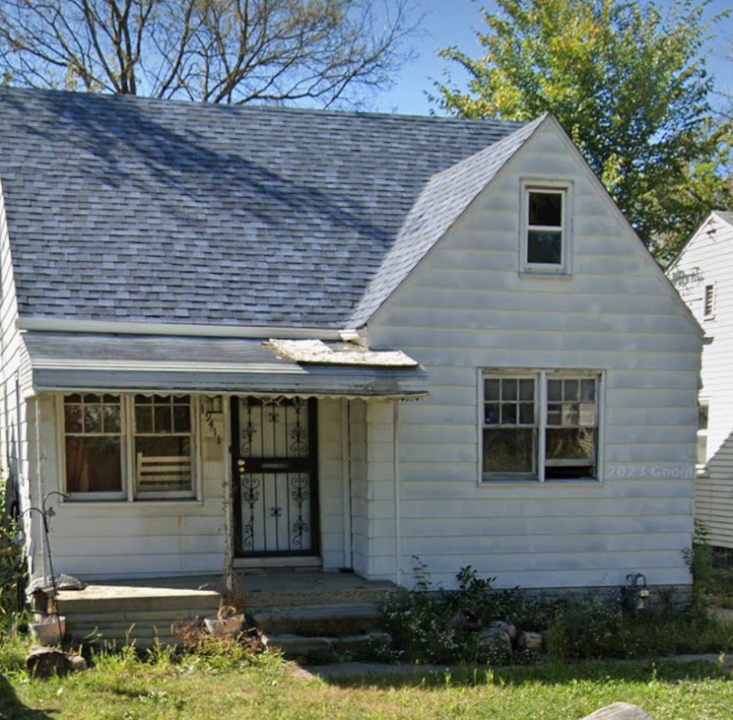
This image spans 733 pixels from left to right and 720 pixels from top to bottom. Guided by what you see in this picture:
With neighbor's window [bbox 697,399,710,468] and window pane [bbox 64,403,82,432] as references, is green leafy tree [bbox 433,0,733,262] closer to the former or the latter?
neighbor's window [bbox 697,399,710,468]

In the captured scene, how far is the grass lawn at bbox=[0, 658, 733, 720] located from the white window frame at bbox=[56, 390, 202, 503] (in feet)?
8.29

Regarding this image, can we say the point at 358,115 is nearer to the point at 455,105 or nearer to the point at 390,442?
the point at 390,442

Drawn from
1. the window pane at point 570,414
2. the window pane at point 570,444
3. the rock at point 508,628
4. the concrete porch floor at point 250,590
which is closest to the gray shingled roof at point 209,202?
the window pane at point 570,414

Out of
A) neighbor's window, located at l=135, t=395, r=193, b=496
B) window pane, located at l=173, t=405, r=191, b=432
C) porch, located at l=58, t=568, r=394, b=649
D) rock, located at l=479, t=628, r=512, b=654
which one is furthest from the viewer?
window pane, located at l=173, t=405, r=191, b=432

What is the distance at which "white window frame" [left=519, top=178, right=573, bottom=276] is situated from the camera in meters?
11.2

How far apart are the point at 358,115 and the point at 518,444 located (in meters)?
6.48

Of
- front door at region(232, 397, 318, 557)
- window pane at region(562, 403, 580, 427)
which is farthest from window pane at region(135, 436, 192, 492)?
window pane at region(562, 403, 580, 427)

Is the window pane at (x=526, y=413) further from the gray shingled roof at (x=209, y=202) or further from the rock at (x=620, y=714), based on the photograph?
the rock at (x=620, y=714)

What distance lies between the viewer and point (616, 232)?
11.4 metres

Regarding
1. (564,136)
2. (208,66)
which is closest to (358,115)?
(564,136)

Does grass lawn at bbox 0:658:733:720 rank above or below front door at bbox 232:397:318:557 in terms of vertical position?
below

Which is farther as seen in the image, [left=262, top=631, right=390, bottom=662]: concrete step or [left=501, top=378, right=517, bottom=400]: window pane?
[left=501, top=378, right=517, bottom=400]: window pane

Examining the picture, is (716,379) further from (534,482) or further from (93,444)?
(93,444)

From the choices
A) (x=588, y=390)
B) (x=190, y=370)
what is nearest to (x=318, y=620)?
(x=190, y=370)
